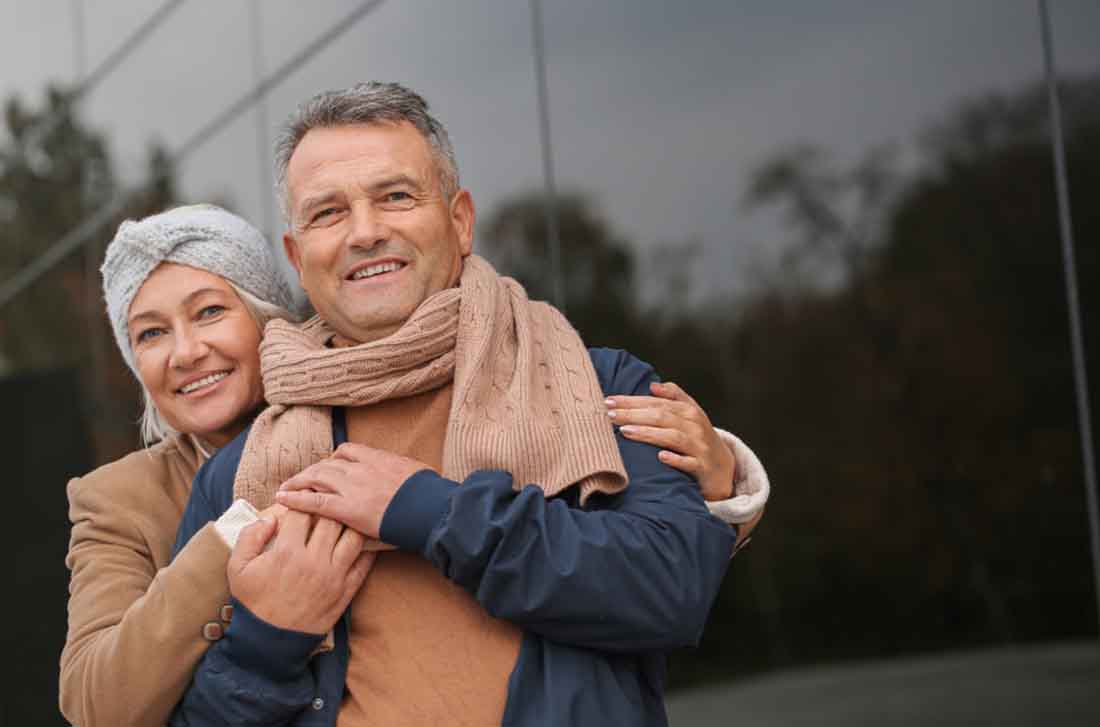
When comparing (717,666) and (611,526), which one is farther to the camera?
(717,666)

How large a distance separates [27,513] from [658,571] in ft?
21.0

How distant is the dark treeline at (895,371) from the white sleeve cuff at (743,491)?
159cm

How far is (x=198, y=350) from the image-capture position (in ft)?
8.22

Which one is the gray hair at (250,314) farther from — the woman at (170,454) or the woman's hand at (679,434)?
the woman's hand at (679,434)

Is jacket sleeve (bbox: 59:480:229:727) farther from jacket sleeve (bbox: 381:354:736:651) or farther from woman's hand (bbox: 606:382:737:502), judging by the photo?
woman's hand (bbox: 606:382:737:502)

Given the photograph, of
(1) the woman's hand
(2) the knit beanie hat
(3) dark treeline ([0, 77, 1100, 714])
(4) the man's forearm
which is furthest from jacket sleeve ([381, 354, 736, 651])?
(3) dark treeline ([0, 77, 1100, 714])

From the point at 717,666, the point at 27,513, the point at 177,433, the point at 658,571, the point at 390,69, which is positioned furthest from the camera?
the point at 27,513

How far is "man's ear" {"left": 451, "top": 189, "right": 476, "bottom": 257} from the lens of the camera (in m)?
2.29

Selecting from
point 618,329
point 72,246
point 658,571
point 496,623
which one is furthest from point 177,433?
point 72,246

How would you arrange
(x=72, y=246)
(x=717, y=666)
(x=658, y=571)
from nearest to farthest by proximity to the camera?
(x=658, y=571) < (x=717, y=666) < (x=72, y=246)

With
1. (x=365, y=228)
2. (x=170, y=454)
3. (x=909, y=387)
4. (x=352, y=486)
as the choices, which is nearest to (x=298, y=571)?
(x=352, y=486)

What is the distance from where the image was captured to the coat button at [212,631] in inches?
77.7

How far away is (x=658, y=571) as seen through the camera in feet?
6.22

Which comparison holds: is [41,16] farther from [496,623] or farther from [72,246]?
[496,623]
